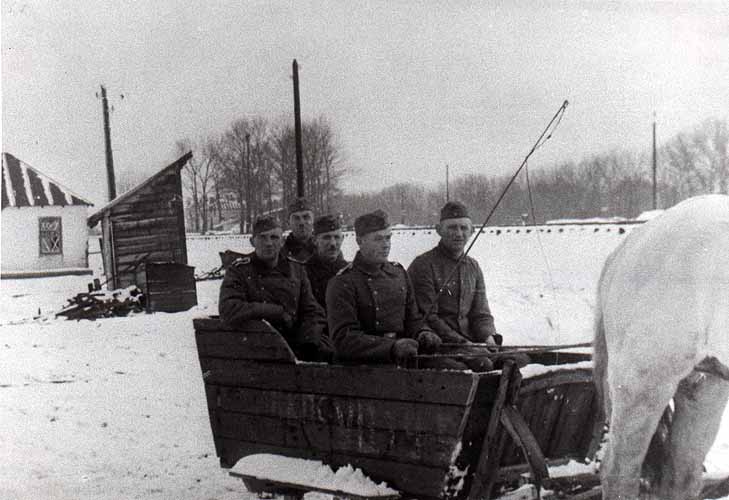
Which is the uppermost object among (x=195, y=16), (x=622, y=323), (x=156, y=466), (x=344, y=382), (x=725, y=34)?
(x=195, y=16)

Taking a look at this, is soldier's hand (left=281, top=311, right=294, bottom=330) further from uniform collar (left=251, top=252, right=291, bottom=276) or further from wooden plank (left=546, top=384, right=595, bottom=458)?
wooden plank (left=546, top=384, right=595, bottom=458)

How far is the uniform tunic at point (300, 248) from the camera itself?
5.89 m

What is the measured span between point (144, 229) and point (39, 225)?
23.6ft

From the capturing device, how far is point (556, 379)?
3.24 m

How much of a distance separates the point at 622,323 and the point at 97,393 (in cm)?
580

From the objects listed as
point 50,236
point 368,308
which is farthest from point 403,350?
point 50,236

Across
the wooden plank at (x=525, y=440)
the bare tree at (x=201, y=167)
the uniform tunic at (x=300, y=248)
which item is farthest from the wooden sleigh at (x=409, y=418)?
the bare tree at (x=201, y=167)

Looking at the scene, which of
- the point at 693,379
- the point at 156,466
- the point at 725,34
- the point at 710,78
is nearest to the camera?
the point at 693,379

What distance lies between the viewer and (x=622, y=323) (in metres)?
2.98

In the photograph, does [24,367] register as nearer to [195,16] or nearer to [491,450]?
[195,16]

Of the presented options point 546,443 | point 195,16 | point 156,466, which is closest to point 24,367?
point 156,466

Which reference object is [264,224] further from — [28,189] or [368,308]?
[28,189]

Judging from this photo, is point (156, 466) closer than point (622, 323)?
No

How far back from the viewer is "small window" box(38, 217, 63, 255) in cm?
2358
